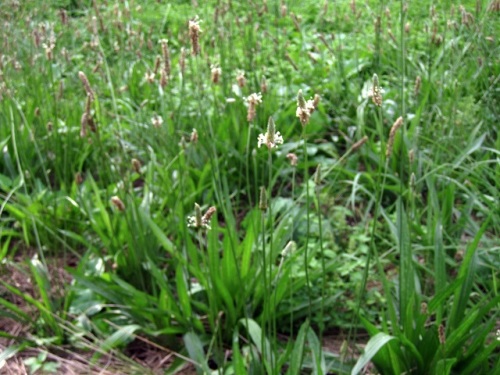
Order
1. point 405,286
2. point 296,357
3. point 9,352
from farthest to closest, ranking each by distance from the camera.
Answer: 1. point 9,352
2. point 405,286
3. point 296,357

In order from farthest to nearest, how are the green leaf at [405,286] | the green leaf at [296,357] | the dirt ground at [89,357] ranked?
the dirt ground at [89,357]
the green leaf at [405,286]
the green leaf at [296,357]

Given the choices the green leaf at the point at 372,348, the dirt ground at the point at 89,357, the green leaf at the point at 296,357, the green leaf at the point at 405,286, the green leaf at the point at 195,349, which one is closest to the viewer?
the green leaf at the point at 372,348

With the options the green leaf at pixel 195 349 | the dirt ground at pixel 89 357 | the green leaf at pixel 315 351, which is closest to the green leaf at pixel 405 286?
the green leaf at pixel 315 351

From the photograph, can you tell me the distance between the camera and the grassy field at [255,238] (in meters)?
1.85

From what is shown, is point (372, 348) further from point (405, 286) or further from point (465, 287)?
point (465, 287)

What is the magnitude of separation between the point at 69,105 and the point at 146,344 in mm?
1395

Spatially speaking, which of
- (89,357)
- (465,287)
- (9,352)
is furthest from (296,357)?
(9,352)

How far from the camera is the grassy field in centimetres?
185

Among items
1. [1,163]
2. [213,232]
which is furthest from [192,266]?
[1,163]

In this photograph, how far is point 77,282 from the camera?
232 cm

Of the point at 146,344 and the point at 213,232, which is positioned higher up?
the point at 213,232

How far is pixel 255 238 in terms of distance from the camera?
7.32ft

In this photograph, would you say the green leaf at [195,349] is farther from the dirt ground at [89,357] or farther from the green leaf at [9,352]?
the green leaf at [9,352]

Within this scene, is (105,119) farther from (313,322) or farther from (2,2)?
(313,322)
